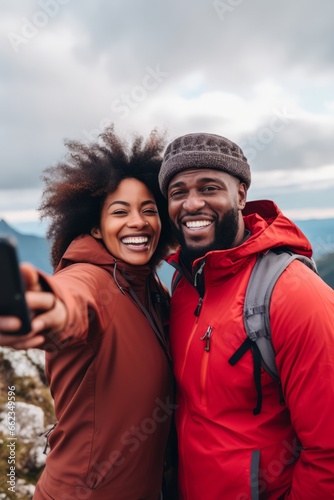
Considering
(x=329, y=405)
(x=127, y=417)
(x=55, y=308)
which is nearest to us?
(x=55, y=308)

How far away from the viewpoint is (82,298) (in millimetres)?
3424

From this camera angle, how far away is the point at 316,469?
372cm

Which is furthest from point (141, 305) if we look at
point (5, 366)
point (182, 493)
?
point (5, 366)

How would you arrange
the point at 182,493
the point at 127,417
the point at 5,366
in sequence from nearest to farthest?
the point at 127,417 → the point at 182,493 → the point at 5,366

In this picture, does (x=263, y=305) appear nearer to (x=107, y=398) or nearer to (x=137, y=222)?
(x=107, y=398)

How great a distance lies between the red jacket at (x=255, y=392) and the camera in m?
3.58

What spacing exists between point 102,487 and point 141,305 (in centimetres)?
186

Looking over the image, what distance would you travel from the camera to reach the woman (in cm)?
401

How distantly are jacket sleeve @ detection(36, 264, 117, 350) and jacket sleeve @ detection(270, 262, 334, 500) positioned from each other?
5.08ft

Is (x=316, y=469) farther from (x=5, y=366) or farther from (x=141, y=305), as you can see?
(x=5, y=366)

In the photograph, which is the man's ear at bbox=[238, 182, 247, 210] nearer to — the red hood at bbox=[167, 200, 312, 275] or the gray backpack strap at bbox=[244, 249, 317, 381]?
the red hood at bbox=[167, 200, 312, 275]

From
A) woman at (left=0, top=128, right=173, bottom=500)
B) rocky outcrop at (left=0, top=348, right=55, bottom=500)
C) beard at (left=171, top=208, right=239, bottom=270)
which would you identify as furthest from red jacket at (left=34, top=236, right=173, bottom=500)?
rocky outcrop at (left=0, top=348, right=55, bottom=500)

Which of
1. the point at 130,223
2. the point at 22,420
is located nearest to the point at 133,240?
the point at 130,223

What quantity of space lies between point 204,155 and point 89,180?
1516mm
